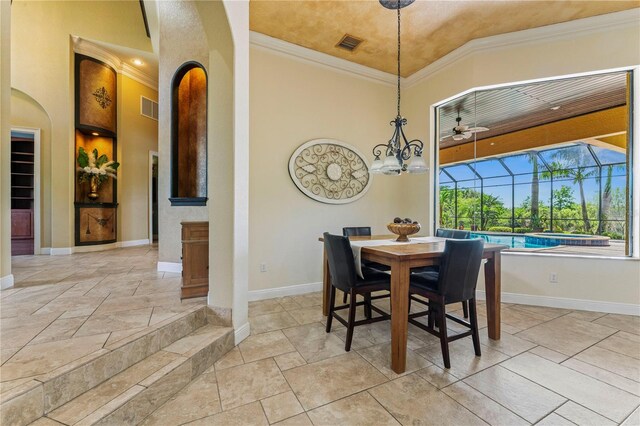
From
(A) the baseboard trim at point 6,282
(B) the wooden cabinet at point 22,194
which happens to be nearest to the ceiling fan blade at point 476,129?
(A) the baseboard trim at point 6,282

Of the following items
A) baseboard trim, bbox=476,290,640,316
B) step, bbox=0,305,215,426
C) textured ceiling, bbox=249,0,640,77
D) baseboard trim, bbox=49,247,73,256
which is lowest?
baseboard trim, bbox=476,290,640,316

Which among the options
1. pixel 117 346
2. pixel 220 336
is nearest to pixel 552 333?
pixel 220 336

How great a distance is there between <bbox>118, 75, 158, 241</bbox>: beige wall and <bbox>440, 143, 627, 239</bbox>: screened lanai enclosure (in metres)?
6.20

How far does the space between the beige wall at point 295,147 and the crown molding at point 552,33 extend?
49.0 inches

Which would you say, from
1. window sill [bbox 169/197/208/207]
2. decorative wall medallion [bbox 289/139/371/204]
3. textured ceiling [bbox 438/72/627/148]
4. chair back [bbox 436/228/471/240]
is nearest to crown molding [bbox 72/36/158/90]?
window sill [bbox 169/197/208/207]

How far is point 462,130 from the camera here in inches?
159

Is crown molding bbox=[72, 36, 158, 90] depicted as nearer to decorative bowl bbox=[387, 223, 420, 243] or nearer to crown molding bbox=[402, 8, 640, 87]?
crown molding bbox=[402, 8, 640, 87]

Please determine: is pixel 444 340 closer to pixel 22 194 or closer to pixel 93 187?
pixel 93 187

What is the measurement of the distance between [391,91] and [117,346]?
15.1ft

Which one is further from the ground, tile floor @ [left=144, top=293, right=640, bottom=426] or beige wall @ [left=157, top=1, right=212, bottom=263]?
beige wall @ [left=157, top=1, right=212, bottom=263]

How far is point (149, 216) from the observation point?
20.9ft

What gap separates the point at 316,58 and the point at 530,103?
301 centimetres

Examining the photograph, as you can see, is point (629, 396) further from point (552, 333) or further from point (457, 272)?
point (457, 272)

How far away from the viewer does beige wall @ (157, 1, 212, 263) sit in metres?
3.41
